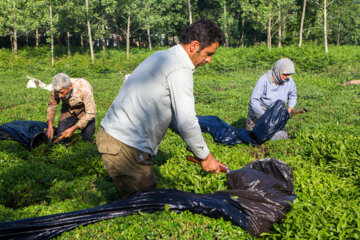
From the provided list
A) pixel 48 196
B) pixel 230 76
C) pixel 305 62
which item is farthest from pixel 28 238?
pixel 305 62

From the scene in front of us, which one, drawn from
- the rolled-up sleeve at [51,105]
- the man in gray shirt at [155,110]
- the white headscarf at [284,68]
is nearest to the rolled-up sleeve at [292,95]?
the white headscarf at [284,68]

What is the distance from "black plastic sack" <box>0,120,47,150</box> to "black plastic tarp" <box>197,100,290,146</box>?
322cm

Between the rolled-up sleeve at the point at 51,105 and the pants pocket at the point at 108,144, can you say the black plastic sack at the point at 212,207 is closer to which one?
the pants pocket at the point at 108,144

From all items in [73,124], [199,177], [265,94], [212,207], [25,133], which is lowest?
[199,177]

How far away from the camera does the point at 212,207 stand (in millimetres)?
2652

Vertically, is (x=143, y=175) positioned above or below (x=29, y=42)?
below

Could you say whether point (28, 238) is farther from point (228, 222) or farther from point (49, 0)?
point (49, 0)

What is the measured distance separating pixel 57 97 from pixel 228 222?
12.9 ft

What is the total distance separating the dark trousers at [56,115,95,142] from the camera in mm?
5832

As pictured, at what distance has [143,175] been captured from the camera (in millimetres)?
2877

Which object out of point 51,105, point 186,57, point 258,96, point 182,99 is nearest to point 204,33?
point 186,57

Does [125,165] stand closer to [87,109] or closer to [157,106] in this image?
[157,106]

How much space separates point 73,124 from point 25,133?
0.90 meters

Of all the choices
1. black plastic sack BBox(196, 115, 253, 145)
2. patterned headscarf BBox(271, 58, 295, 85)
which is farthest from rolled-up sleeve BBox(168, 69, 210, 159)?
patterned headscarf BBox(271, 58, 295, 85)
